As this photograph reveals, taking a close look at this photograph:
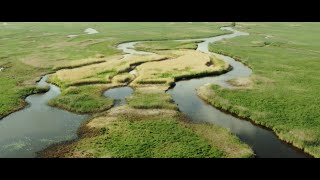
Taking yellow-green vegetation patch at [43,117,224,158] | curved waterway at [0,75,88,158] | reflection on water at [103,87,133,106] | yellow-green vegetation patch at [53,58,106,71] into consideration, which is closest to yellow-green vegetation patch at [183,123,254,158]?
yellow-green vegetation patch at [43,117,224,158]

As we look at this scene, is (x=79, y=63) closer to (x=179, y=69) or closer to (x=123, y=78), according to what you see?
(x=123, y=78)

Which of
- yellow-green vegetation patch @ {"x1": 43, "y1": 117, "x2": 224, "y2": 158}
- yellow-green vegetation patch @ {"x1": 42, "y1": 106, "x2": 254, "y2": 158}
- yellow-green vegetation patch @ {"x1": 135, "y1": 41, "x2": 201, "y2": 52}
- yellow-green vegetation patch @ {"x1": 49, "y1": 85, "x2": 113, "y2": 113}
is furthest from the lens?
yellow-green vegetation patch @ {"x1": 135, "y1": 41, "x2": 201, "y2": 52}

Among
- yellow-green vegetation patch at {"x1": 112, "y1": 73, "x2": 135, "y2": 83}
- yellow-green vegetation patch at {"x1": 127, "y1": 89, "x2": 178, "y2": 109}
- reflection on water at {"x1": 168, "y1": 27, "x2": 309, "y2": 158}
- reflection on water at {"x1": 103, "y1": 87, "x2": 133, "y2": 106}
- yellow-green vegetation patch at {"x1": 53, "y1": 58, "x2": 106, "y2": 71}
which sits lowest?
reflection on water at {"x1": 168, "y1": 27, "x2": 309, "y2": 158}

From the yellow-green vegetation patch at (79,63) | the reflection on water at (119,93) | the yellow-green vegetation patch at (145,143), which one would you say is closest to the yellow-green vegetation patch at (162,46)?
the yellow-green vegetation patch at (79,63)

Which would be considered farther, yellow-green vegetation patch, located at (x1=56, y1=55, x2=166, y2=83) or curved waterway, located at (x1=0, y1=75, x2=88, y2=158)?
yellow-green vegetation patch, located at (x1=56, y1=55, x2=166, y2=83)

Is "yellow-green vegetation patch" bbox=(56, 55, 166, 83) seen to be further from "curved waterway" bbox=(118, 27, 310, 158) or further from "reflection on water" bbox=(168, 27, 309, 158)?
"reflection on water" bbox=(168, 27, 309, 158)

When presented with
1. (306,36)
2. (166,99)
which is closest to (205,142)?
(166,99)
